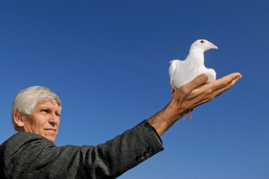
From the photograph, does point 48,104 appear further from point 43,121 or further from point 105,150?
point 105,150

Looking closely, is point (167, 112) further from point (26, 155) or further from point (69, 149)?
point (26, 155)

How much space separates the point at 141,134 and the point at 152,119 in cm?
23

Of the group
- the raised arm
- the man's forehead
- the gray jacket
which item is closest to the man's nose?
the man's forehead

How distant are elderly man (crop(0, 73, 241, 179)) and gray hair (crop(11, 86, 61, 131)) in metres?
0.76

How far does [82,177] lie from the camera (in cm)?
312

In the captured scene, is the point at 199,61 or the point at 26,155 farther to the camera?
the point at 199,61

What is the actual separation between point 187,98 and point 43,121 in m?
2.47

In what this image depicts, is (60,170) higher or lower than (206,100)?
lower

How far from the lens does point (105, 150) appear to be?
3.04 m

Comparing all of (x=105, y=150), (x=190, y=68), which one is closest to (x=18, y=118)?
(x=105, y=150)

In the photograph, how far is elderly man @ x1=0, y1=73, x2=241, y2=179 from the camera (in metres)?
2.94

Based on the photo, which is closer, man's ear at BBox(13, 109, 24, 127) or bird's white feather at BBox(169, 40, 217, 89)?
man's ear at BBox(13, 109, 24, 127)

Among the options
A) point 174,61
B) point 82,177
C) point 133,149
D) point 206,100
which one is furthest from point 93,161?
point 174,61

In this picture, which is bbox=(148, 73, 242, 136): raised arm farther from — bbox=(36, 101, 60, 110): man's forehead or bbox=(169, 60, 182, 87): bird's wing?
bbox=(36, 101, 60, 110): man's forehead
